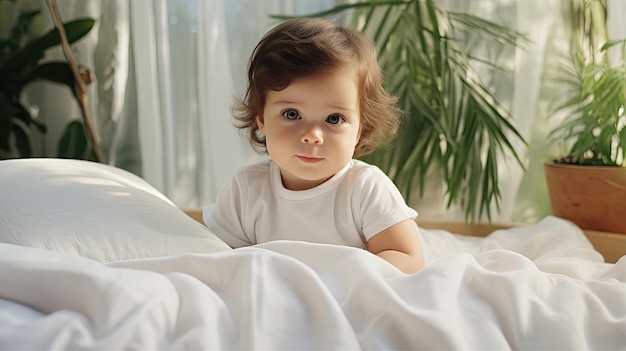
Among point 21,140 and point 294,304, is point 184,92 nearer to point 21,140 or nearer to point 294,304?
point 21,140

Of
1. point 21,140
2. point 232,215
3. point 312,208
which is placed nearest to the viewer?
point 312,208

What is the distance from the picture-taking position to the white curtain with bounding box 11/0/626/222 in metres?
2.38

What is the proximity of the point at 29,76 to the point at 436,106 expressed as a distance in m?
1.38

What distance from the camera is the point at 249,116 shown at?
4.91 feet

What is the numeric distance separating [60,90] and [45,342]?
196cm

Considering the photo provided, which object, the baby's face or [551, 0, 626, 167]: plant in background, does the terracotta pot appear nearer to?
[551, 0, 626, 167]: plant in background

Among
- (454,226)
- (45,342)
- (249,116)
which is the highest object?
(249,116)

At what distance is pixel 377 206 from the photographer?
1347mm

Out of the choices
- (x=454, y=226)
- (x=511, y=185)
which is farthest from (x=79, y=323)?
(x=511, y=185)

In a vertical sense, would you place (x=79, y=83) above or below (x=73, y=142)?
above

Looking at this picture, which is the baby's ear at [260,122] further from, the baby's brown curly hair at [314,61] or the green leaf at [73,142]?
the green leaf at [73,142]

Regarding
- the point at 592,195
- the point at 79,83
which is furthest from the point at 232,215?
the point at 79,83

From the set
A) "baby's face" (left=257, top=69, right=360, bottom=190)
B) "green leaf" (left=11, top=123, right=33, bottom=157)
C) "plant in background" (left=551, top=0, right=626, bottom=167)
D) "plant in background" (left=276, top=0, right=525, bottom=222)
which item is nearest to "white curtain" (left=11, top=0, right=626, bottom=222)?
"green leaf" (left=11, top=123, right=33, bottom=157)

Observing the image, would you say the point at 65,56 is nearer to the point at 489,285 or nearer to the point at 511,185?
the point at 511,185
